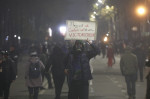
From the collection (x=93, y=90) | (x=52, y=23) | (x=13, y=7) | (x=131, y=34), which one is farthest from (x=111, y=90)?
(x=52, y=23)

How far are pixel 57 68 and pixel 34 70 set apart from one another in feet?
3.24

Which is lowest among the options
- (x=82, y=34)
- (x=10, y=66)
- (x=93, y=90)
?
(x=93, y=90)

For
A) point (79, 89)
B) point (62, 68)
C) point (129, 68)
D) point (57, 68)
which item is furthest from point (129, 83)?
point (79, 89)

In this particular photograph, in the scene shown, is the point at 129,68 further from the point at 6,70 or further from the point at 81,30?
the point at 6,70

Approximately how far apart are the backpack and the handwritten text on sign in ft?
4.02

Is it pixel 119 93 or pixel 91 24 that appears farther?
pixel 119 93

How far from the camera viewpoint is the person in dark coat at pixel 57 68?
1396cm

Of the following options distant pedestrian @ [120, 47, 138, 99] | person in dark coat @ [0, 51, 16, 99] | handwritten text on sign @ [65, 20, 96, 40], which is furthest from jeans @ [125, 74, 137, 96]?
person in dark coat @ [0, 51, 16, 99]

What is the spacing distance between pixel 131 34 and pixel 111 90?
203 ft

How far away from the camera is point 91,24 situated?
1332cm

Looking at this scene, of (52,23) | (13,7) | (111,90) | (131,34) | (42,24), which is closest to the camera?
(111,90)

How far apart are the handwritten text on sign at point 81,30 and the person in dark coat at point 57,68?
85 cm

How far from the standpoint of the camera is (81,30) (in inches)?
527

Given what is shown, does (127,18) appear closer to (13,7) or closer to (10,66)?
(13,7)
